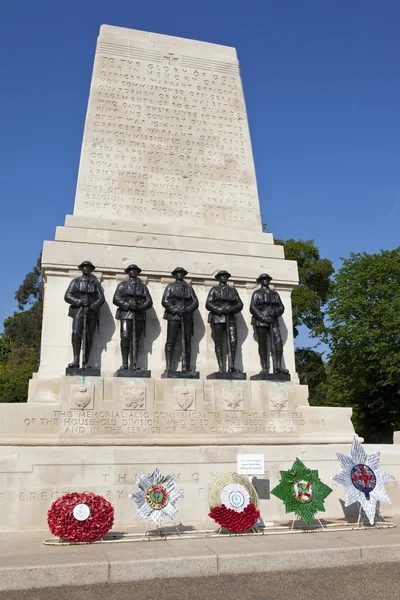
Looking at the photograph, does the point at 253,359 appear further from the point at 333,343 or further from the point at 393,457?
the point at 333,343

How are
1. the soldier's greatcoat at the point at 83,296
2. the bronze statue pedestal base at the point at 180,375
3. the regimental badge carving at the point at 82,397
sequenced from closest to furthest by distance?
the regimental badge carving at the point at 82,397 → the soldier's greatcoat at the point at 83,296 → the bronze statue pedestal base at the point at 180,375

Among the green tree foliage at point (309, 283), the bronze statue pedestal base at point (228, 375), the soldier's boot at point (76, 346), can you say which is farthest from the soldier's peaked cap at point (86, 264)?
the green tree foliage at point (309, 283)

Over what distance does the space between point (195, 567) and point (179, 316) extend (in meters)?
6.10

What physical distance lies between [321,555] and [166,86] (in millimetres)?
12697

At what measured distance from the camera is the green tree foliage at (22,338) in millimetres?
39219

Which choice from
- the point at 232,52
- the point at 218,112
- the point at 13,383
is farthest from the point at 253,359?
the point at 13,383

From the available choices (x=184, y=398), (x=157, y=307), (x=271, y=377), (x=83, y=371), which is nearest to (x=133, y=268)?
(x=157, y=307)

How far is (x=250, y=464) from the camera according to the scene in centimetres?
982

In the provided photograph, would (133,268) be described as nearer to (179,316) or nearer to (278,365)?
(179,316)

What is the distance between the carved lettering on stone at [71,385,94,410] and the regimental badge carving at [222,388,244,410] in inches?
105

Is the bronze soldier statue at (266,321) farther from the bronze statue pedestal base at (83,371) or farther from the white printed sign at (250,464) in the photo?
the bronze statue pedestal base at (83,371)

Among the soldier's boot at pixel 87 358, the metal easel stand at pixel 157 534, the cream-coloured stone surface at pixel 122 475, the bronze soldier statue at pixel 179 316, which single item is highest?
the bronze soldier statue at pixel 179 316

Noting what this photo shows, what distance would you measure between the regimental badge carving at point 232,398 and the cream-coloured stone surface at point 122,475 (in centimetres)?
95

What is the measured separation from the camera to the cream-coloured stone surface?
9.27 meters
